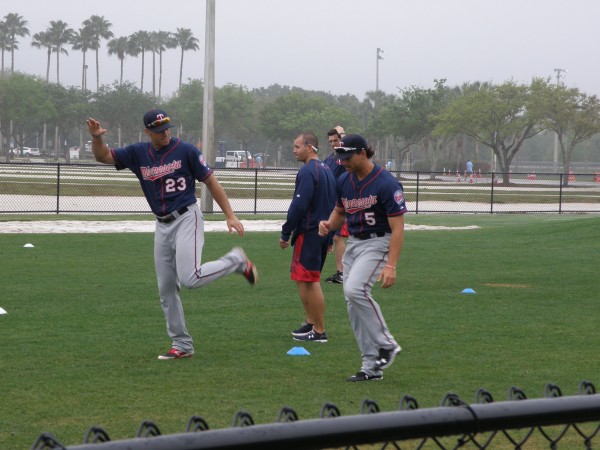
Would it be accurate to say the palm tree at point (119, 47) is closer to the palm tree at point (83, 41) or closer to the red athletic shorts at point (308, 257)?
the palm tree at point (83, 41)

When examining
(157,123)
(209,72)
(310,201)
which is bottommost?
(310,201)

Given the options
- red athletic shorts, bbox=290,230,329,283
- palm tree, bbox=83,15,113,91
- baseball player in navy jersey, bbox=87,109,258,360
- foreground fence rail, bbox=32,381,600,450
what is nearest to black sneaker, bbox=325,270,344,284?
red athletic shorts, bbox=290,230,329,283

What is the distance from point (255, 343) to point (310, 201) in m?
1.42

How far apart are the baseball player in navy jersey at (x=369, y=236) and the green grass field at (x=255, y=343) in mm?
257

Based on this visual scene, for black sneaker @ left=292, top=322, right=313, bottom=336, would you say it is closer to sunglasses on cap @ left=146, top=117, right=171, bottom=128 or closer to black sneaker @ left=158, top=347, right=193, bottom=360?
black sneaker @ left=158, top=347, right=193, bottom=360

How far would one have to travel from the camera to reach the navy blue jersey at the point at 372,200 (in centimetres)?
715

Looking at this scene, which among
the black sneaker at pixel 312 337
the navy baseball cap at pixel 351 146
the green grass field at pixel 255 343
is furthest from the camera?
the black sneaker at pixel 312 337

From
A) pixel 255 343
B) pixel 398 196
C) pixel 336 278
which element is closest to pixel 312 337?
pixel 255 343

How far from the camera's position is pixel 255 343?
8.82m

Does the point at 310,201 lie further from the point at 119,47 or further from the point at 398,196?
the point at 119,47

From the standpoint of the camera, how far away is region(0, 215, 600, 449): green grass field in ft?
21.1

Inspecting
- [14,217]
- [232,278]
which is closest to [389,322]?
[232,278]

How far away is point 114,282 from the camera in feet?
43.5

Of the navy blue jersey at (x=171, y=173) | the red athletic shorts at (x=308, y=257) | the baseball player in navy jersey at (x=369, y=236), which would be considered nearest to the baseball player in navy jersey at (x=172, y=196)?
the navy blue jersey at (x=171, y=173)
